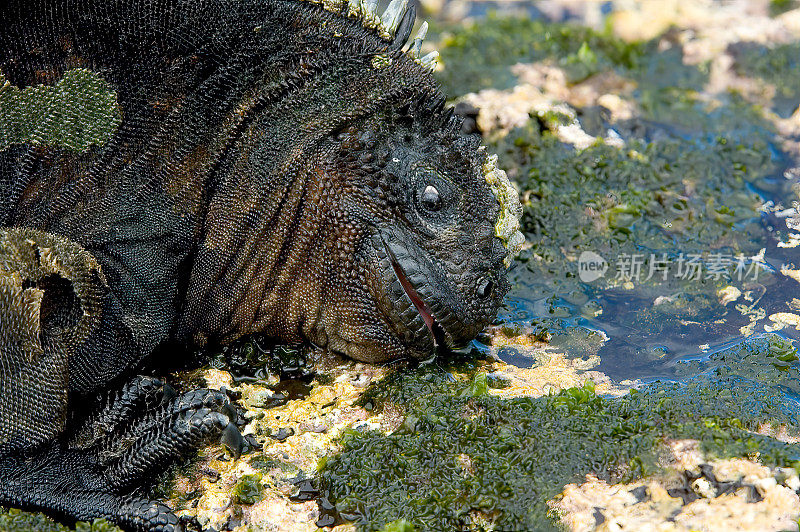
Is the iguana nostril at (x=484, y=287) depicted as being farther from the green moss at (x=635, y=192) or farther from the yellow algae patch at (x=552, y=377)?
the green moss at (x=635, y=192)

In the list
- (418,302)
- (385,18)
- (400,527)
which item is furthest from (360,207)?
(400,527)

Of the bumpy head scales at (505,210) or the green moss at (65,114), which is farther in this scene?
the bumpy head scales at (505,210)

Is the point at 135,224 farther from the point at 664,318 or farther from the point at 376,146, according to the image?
the point at 664,318

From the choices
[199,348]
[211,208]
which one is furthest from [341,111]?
[199,348]

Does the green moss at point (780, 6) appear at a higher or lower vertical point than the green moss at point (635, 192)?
higher

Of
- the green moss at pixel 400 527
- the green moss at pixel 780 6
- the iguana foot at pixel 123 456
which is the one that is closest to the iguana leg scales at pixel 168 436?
the iguana foot at pixel 123 456

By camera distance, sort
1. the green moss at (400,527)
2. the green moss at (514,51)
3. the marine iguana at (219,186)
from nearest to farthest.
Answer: the green moss at (400,527), the marine iguana at (219,186), the green moss at (514,51)

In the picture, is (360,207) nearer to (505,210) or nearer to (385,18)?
(505,210)

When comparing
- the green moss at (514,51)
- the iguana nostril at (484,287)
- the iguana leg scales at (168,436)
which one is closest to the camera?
the iguana leg scales at (168,436)
